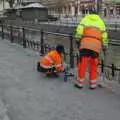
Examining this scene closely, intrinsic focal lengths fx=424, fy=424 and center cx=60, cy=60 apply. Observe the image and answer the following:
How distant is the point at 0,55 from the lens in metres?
14.1

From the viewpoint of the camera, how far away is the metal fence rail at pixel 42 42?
9.34 m

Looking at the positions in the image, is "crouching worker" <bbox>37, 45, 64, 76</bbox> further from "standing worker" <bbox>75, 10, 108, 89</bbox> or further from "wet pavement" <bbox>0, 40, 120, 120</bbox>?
"standing worker" <bbox>75, 10, 108, 89</bbox>

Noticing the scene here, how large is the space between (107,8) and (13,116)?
6801cm

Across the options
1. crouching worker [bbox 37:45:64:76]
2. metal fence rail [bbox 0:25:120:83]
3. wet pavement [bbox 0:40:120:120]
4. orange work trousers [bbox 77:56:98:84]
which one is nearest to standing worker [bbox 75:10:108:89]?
orange work trousers [bbox 77:56:98:84]

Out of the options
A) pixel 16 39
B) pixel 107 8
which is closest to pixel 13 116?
pixel 16 39

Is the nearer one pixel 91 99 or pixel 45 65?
pixel 91 99

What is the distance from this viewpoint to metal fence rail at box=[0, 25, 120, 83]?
30.6 ft

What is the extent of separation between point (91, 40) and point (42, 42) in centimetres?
592

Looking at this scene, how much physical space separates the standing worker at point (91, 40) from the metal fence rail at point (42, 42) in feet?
3.54

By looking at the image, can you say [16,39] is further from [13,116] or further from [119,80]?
[13,116]

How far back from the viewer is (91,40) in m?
7.88

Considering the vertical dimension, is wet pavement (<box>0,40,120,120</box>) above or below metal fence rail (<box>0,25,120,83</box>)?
below

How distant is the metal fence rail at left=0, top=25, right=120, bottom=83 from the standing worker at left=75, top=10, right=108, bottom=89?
3.54ft

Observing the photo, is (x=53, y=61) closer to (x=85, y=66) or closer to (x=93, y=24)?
(x=85, y=66)
